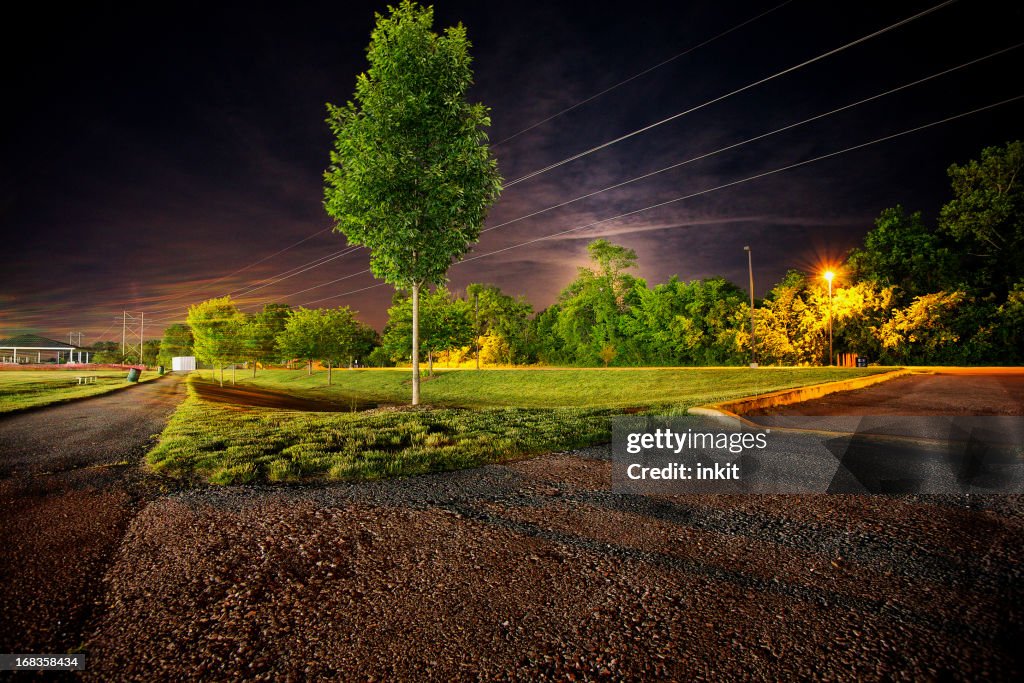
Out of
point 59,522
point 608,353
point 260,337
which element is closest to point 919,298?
point 608,353

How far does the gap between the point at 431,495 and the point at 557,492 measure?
1.36 metres

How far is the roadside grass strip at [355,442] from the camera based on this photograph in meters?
5.58

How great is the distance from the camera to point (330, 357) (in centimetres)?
4284

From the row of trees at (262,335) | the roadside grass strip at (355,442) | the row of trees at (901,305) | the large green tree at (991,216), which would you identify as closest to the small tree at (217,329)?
the row of trees at (262,335)

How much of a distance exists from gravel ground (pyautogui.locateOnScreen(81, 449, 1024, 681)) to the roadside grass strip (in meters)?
1.24

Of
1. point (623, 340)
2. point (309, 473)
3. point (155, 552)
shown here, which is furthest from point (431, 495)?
point (623, 340)

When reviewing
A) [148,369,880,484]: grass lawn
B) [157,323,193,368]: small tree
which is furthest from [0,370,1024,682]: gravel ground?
[157,323,193,368]: small tree

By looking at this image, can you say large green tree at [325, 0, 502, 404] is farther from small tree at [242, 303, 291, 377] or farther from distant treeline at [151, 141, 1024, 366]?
small tree at [242, 303, 291, 377]

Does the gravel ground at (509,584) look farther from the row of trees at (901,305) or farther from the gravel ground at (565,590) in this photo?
the row of trees at (901,305)

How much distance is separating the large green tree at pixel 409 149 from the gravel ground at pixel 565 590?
8712mm

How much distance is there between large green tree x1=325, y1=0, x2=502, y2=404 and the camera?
11203mm

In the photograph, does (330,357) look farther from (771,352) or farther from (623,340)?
(771,352)

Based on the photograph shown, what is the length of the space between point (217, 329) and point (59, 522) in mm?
46630

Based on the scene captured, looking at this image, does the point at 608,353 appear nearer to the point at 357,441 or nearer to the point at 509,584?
the point at 357,441
